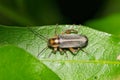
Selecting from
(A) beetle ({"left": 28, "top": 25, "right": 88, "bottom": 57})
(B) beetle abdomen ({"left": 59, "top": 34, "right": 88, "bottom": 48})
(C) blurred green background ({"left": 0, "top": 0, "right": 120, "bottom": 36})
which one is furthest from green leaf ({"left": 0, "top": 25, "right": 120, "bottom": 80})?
(C) blurred green background ({"left": 0, "top": 0, "right": 120, "bottom": 36})

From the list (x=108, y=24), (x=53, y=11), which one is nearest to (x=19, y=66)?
(x=108, y=24)

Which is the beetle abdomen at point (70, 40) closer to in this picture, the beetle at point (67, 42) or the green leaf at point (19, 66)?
the beetle at point (67, 42)

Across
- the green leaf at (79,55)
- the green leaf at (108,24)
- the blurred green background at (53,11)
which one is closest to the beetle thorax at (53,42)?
the green leaf at (79,55)

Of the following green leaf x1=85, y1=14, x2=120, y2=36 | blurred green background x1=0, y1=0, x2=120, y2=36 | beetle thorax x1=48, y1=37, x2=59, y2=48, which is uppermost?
blurred green background x1=0, y1=0, x2=120, y2=36

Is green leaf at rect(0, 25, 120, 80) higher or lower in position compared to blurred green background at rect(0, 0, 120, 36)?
lower

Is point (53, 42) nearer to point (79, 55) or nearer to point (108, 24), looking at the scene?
point (79, 55)

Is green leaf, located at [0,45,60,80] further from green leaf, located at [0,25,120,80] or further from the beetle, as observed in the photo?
the beetle
